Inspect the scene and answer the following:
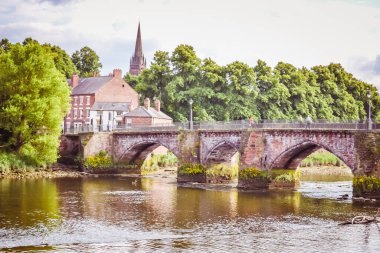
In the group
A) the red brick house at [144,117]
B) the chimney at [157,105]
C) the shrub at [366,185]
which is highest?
the chimney at [157,105]

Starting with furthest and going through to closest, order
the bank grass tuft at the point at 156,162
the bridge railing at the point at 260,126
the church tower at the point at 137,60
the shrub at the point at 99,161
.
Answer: the church tower at the point at 137,60 < the bank grass tuft at the point at 156,162 < the shrub at the point at 99,161 < the bridge railing at the point at 260,126

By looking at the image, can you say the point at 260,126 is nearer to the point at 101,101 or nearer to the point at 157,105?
the point at 157,105

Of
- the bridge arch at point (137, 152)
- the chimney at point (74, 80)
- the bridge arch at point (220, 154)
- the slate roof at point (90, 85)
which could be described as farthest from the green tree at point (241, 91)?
the chimney at point (74, 80)

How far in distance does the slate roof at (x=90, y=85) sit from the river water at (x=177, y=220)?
125ft

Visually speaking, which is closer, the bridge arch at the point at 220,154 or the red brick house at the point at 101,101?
the bridge arch at the point at 220,154

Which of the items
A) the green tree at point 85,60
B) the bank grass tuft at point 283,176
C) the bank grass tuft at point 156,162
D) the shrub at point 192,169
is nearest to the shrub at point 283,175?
the bank grass tuft at point 283,176

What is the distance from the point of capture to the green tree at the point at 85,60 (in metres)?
113

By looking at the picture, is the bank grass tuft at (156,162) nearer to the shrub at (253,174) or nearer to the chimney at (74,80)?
the shrub at (253,174)

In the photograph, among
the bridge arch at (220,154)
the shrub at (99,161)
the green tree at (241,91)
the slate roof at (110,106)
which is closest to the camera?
the bridge arch at (220,154)

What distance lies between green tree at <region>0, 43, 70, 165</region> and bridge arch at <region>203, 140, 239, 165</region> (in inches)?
684

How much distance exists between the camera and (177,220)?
34.3 m

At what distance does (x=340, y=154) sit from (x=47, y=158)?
107 ft

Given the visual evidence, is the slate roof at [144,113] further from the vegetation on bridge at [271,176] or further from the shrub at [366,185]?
the shrub at [366,185]

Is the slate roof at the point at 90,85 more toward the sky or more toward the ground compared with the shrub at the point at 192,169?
more toward the sky
